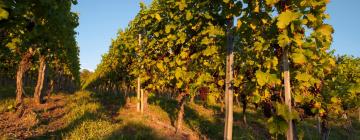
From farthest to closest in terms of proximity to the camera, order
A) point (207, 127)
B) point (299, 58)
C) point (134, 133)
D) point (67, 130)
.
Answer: point (207, 127), point (134, 133), point (67, 130), point (299, 58)

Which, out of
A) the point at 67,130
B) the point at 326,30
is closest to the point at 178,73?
the point at 67,130

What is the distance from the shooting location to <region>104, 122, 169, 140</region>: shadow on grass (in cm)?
1303

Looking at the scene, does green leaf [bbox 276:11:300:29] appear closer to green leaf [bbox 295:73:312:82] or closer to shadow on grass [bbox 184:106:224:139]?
green leaf [bbox 295:73:312:82]

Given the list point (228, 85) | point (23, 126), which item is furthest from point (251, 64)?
point (23, 126)

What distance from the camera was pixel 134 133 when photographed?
46.9 ft

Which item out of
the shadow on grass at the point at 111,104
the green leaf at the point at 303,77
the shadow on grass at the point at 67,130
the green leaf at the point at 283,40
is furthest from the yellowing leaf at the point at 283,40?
the shadow on grass at the point at 111,104

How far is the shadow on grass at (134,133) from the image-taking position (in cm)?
1303

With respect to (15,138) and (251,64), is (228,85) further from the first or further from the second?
(15,138)

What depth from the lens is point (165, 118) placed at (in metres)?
20.5

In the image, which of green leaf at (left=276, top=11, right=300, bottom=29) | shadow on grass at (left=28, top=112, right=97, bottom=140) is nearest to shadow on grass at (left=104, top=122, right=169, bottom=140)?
shadow on grass at (left=28, top=112, right=97, bottom=140)

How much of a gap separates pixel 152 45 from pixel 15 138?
701 cm

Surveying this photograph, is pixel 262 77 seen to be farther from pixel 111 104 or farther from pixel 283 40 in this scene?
pixel 111 104

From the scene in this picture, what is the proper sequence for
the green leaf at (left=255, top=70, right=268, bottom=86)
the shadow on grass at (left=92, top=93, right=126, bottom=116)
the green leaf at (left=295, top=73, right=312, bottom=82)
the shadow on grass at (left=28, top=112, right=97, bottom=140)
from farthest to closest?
the shadow on grass at (left=92, top=93, right=126, bottom=116) → the shadow on grass at (left=28, top=112, right=97, bottom=140) → the green leaf at (left=295, top=73, right=312, bottom=82) → the green leaf at (left=255, top=70, right=268, bottom=86)

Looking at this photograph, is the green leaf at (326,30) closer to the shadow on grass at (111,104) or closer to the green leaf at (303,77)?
the green leaf at (303,77)
